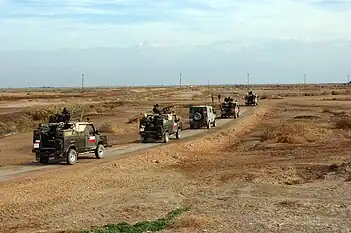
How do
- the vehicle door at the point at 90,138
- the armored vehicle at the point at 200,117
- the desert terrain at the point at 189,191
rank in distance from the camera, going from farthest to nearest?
the armored vehicle at the point at 200,117, the vehicle door at the point at 90,138, the desert terrain at the point at 189,191

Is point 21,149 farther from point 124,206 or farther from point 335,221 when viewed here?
point 335,221

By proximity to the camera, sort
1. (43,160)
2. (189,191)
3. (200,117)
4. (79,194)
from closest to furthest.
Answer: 1. (79,194)
2. (189,191)
3. (43,160)
4. (200,117)

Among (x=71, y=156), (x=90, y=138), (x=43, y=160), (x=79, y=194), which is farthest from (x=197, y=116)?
(x=79, y=194)

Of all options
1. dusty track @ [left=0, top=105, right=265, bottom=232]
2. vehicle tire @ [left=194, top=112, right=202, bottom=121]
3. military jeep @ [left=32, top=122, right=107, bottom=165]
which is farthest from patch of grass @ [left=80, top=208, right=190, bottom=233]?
vehicle tire @ [left=194, top=112, right=202, bottom=121]

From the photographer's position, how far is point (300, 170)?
24844mm

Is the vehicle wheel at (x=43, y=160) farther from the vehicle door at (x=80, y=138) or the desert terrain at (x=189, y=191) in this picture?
the vehicle door at (x=80, y=138)

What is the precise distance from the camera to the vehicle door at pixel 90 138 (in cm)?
2799

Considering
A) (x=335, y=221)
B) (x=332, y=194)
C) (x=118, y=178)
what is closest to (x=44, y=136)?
(x=118, y=178)

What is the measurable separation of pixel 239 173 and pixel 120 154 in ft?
27.0

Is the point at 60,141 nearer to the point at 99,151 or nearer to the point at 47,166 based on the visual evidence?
the point at 47,166

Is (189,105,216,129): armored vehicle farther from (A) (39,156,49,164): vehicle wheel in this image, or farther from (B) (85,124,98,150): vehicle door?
(A) (39,156,49,164): vehicle wheel

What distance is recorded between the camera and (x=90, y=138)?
92.5 feet

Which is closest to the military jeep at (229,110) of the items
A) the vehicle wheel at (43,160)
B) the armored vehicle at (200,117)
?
the armored vehicle at (200,117)

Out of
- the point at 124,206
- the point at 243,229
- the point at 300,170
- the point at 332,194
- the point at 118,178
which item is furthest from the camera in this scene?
the point at 300,170
